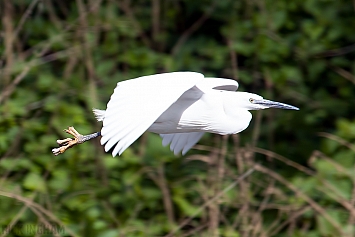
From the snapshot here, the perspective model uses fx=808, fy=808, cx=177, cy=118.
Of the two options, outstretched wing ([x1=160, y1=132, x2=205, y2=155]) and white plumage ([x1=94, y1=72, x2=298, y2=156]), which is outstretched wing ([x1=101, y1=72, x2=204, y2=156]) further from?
outstretched wing ([x1=160, y1=132, x2=205, y2=155])

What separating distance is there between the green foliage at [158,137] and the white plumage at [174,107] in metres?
0.71

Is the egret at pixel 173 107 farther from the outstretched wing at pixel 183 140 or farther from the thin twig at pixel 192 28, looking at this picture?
the thin twig at pixel 192 28

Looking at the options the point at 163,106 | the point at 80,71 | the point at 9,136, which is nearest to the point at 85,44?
the point at 80,71

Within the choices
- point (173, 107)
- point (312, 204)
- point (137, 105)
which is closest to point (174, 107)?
point (173, 107)

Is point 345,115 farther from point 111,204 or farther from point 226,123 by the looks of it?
point 226,123

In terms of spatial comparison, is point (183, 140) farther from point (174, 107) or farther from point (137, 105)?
point (137, 105)

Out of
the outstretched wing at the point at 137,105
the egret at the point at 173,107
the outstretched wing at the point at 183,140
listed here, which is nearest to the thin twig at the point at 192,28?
the outstretched wing at the point at 183,140

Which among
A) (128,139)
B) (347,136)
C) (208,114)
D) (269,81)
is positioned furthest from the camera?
(269,81)

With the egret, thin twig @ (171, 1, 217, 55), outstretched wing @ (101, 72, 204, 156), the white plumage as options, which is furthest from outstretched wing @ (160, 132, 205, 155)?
thin twig @ (171, 1, 217, 55)

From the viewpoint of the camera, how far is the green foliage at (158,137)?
15.1 feet

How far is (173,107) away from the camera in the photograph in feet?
11.1

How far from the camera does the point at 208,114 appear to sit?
11.1 feet

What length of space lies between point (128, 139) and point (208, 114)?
0.65 m

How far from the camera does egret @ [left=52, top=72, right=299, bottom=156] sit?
2910mm
